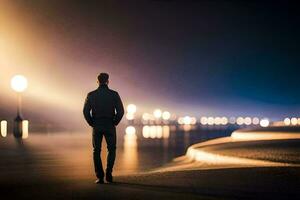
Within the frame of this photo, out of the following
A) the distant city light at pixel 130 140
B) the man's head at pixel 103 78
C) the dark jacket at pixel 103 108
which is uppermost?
the man's head at pixel 103 78

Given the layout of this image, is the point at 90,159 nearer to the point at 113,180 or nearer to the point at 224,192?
the point at 113,180

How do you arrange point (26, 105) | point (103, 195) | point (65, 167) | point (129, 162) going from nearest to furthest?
1. point (103, 195)
2. point (65, 167)
3. point (129, 162)
4. point (26, 105)

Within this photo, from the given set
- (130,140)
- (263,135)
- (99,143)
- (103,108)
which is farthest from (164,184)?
(130,140)

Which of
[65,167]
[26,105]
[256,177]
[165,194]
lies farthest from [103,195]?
[26,105]

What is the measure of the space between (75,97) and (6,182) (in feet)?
399

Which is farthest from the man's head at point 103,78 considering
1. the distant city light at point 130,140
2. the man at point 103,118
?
the distant city light at point 130,140

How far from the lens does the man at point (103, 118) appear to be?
13.3 meters

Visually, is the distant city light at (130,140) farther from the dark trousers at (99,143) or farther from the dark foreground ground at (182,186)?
the dark trousers at (99,143)

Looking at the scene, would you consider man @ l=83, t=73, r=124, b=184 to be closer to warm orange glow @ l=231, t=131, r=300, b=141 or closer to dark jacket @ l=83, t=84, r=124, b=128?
dark jacket @ l=83, t=84, r=124, b=128

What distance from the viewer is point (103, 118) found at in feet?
43.9

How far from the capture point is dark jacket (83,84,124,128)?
1338 centimetres

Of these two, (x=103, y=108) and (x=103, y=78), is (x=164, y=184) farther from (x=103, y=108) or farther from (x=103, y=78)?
(x=103, y=78)

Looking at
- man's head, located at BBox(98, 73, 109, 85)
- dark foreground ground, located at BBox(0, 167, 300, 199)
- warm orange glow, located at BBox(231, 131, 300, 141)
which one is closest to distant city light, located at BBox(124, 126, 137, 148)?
warm orange glow, located at BBox(231, 131, 300, 141)

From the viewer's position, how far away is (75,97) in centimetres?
13538
